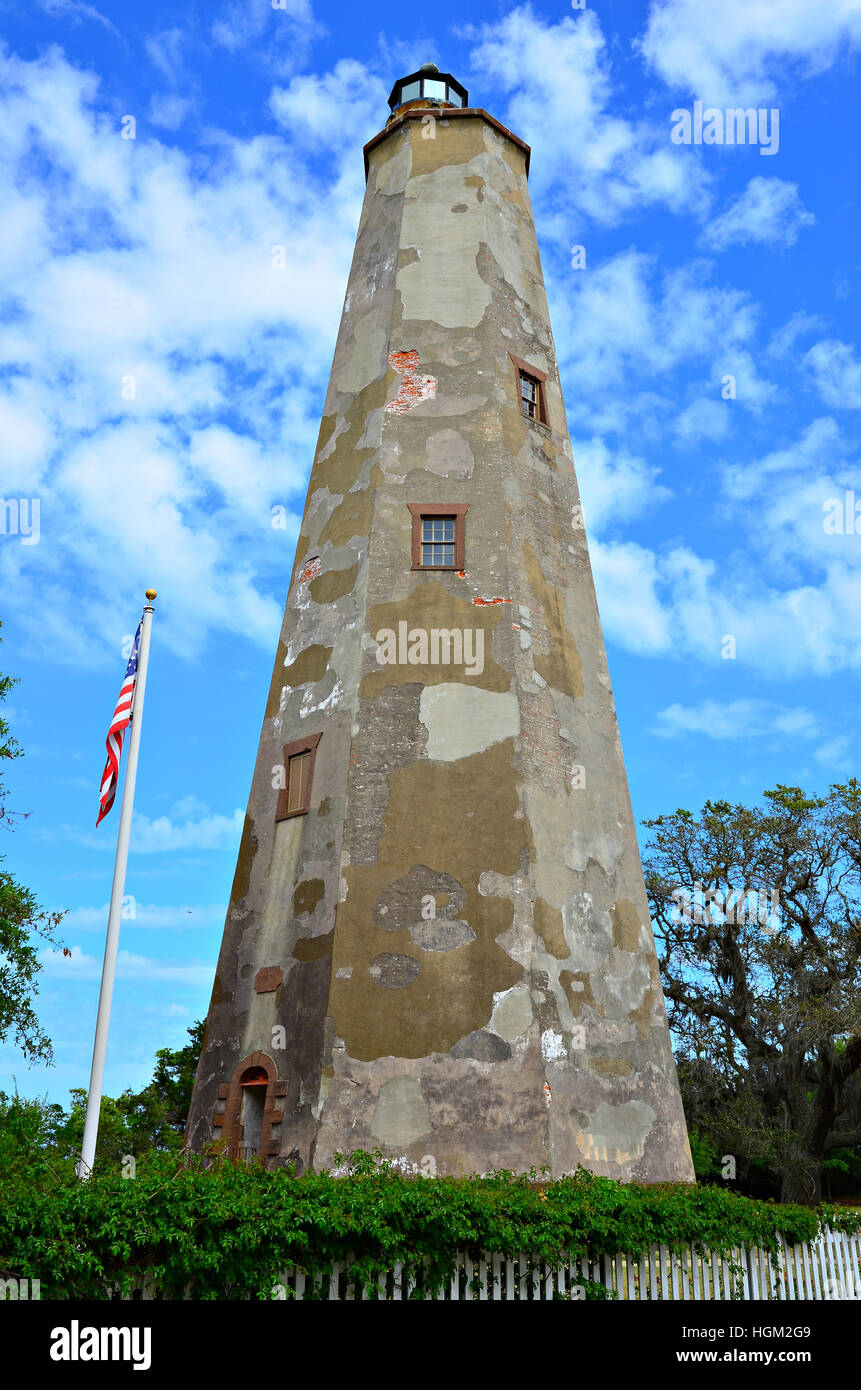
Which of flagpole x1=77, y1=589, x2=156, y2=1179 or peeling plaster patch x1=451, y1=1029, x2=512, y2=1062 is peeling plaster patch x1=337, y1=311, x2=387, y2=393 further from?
peeling plaster patch x1=451, y1=1029, x2=512, y2=1062

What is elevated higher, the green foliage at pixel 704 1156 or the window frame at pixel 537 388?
the window frame at pixel 537 388

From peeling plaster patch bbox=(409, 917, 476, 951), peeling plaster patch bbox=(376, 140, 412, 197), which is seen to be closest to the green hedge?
peeling plaster patch bbox=(409, 917, 476, 951)

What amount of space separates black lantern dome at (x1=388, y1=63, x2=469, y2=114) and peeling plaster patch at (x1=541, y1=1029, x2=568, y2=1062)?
73.2 feet

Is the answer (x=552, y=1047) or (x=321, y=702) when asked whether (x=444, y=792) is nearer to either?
(x=321, y=702)

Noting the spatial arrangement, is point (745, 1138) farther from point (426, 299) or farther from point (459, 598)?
point (426, 299)

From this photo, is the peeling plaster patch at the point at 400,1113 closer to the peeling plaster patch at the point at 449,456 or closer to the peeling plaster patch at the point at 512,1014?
the peeling plaster patch at the point at 512,1014

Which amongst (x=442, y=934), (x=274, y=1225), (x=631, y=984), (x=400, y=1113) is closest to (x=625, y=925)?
(x=631, y=984)

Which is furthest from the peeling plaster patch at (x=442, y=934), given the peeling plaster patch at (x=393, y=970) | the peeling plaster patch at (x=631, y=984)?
the peeling plaster patch at (x=631, y=984)

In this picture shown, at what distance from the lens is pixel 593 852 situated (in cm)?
2058

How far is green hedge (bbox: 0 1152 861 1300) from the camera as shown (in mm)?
10219

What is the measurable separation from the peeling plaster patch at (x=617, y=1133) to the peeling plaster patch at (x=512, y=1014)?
1.93 m

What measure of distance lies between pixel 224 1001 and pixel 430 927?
4770 mm

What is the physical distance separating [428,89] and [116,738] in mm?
20689

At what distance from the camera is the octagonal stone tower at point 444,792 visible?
57.7 feet
